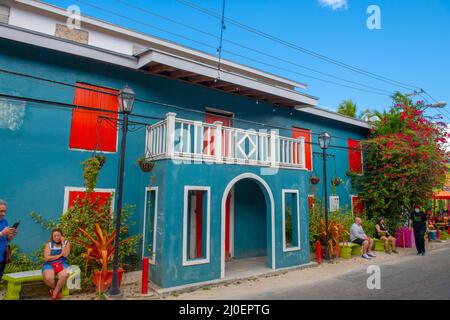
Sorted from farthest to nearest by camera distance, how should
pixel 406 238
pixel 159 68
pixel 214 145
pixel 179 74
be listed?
pixel 406 238, pixel 179 74, pixel 159 68, pixel 214 145

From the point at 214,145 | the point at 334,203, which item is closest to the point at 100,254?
the point at 214,145

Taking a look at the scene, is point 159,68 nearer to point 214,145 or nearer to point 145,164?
point 214,145

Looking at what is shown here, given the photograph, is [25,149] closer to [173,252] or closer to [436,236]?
[173,252]

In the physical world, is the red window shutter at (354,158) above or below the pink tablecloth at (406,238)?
above

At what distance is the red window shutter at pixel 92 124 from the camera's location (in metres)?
8.05

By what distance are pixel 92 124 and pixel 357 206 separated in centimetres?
1278

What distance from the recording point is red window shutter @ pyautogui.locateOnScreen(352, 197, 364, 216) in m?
14.8

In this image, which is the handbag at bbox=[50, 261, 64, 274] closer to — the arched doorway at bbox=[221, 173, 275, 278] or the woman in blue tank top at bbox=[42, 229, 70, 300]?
the woman in blue tank top at bbox=[42, 229, 70, 300]

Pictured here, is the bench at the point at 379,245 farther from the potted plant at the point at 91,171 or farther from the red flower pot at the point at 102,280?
the potted plant at the point at 91,171

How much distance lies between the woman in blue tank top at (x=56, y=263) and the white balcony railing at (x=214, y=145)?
114 inches

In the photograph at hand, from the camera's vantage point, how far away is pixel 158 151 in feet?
25.8

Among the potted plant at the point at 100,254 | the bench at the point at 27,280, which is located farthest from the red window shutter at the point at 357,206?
the bench at the point at 27,280

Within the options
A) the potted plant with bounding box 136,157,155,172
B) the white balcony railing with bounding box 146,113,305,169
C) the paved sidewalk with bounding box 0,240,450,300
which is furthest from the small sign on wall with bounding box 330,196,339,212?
the potted plant with bounding box 136,157,155,172
